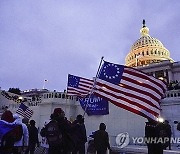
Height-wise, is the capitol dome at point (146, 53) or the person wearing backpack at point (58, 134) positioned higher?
the capitol dome at point (146, 53)

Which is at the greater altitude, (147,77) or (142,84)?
(147,77)

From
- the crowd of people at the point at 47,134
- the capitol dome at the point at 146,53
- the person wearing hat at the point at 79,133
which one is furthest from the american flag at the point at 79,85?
the capitol dome at the point at 146,53

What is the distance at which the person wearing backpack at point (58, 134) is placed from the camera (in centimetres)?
532

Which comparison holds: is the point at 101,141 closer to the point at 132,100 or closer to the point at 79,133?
the point at 79,133

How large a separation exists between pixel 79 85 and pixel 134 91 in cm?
782

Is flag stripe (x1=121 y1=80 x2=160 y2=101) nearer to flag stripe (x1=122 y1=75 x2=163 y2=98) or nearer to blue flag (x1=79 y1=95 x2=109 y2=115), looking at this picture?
flag stripe (x1=122 y1=75 x2=163 y2=98)

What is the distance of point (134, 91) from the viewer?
27.0 feet

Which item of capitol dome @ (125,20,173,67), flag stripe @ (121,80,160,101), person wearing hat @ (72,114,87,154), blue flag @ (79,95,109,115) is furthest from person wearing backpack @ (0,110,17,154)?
capitol dome @ (125,20,173,67)

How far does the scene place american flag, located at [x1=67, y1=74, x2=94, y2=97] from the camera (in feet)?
50.4

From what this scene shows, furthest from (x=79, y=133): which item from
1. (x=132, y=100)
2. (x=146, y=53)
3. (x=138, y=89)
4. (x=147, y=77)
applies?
(x=146, y=53)

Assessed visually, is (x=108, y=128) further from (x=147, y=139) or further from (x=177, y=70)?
(x=177, y=70)

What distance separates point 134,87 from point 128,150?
2.41 m

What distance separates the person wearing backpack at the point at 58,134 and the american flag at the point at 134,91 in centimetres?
289

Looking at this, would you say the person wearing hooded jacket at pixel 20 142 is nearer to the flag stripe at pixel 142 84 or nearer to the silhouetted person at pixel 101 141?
the silhouetted person at pixel 101 141
